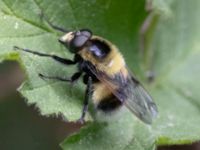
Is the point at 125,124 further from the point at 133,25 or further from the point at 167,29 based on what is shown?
the point at 167,29

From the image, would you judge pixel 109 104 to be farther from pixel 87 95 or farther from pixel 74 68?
pixel 74 68

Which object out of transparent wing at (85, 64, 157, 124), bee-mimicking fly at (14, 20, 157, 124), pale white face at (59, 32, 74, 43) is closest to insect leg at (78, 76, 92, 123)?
bee-mimicking fly at (14, 20, 157, 124)

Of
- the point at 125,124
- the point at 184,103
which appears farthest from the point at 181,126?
the point at 184,103

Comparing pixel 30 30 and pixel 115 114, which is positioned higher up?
pixel 30 30

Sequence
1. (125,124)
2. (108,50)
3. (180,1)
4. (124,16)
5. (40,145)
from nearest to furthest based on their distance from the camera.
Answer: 1. (108,50)
2. (125,124)
3. (124,16)
4. (40,145)
5. (180,1)

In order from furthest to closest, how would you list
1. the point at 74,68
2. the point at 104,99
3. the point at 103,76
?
the point at 74,68 < the point at 104,99 < the point at 103,76

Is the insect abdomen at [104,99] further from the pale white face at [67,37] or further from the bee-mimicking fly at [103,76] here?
the pale white face at [67,37]

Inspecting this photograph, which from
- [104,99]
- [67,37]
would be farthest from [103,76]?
[67,37]

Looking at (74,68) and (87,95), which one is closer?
(87,95)
